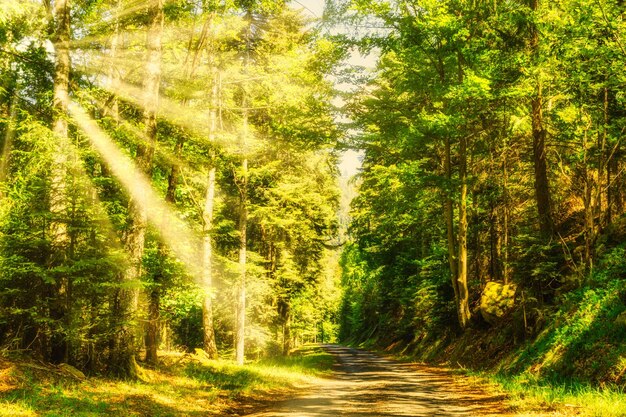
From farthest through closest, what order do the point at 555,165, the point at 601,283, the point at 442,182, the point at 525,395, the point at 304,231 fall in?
the point at 304,231 < the point at 442,182 < the point at 555,165 < the point at 601,283 < the point at 525,395

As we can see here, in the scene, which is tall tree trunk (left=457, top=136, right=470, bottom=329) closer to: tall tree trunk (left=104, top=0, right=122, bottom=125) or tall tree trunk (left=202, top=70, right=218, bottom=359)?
tall tree trunk (left=202, top=70, right=218, bottom=359)

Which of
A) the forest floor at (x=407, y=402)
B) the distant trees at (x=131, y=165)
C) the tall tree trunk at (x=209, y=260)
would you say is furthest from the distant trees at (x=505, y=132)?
the tall tree trunk at (x=209, y=260)

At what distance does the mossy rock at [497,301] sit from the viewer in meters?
16.5

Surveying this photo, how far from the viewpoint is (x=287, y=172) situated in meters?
22.9

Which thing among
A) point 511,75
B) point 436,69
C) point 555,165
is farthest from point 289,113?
point 555,165

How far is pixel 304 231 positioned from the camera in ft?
72.6

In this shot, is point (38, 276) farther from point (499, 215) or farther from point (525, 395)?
point (499, 215)

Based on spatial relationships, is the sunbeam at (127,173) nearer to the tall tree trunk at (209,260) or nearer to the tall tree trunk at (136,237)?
the tall tree trunk at (136,237)

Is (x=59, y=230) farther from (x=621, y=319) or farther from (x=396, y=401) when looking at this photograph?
(x=621, y=319)

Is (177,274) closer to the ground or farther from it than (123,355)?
farther from it

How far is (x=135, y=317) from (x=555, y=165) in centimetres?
1442

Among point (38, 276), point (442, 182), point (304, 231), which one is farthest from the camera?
point (304, 231)

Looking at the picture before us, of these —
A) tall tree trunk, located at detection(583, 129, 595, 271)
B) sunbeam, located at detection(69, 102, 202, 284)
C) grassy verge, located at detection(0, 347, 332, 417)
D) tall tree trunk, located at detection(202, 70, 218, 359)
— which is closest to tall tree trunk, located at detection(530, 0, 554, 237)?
tall tree trunk, located at detection(583, 129, 595, 271)

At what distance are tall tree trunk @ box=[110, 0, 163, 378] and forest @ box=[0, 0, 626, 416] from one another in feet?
0.16
